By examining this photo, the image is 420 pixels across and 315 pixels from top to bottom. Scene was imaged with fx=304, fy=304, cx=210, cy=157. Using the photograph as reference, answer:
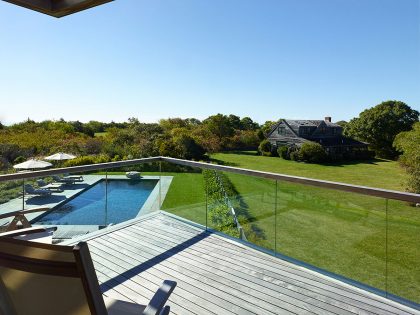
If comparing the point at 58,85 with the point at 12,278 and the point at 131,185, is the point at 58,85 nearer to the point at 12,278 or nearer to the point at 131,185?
the point at 131,185

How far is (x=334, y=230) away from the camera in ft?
11.0

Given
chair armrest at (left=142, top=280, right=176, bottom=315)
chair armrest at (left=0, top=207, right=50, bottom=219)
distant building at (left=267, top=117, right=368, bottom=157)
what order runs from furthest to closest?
distant building at (left=267, top=117, right=368, bottom=157) → chair armrest at (left=0, top=207, right=50, bottom=219) → chair armrest at (left=142, top=280, right=176, bottom=315)

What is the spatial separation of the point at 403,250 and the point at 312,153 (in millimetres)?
32510

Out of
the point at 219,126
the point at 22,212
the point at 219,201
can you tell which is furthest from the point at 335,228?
the point at 219,126

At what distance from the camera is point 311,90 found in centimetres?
3544

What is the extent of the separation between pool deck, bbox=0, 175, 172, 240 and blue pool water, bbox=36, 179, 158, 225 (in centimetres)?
7

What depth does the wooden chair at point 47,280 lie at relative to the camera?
1.10 m

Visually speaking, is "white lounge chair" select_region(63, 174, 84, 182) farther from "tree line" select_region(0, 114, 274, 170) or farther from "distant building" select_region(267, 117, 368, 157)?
"distant building" select_region(267, 117, 368, 157)

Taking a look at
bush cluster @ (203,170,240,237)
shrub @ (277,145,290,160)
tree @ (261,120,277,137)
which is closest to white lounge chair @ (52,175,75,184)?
bush cluster @ (203,170,240,237)

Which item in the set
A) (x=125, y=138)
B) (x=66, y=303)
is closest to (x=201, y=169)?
(x=66, y=303)

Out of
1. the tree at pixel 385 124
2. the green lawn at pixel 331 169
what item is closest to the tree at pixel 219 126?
the green lawn at pixel 331 169

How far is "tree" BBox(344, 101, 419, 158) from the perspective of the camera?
38344 millimetres

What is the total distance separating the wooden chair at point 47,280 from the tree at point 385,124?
4363 centimetres

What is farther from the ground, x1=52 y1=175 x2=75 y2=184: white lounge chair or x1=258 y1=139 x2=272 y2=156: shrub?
x1=52 y1=175 x2=75 y2=184: white lounge chair
